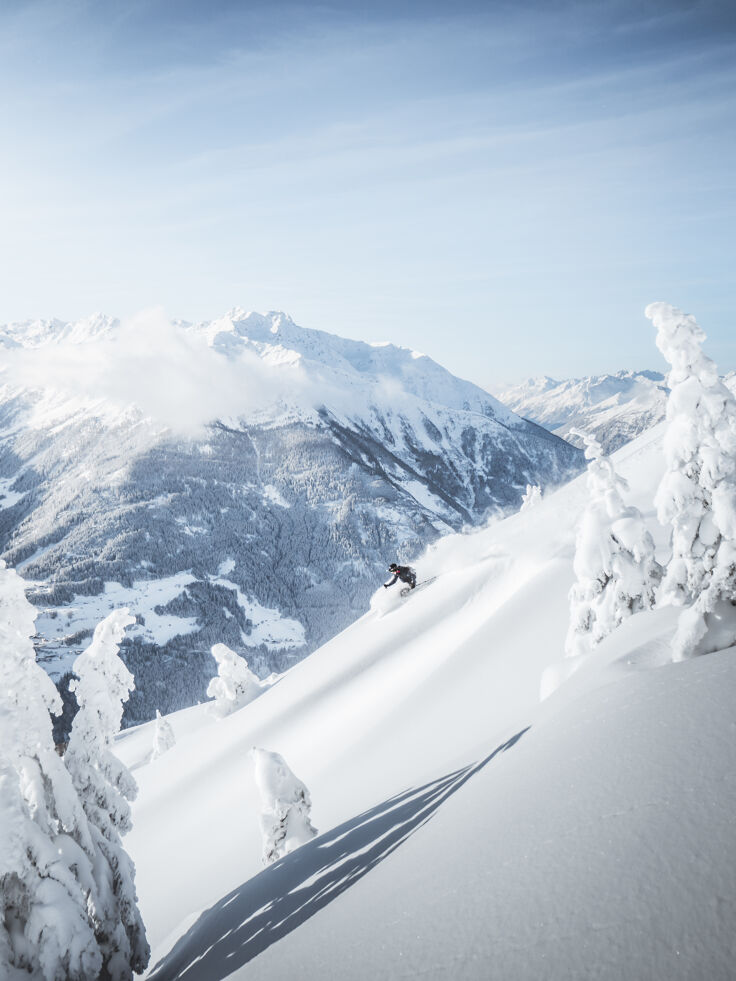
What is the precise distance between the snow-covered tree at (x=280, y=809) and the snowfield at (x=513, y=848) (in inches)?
27.8

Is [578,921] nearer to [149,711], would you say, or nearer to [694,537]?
[694,537]

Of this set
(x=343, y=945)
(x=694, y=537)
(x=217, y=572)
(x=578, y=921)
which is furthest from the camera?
(x=217, y=572)

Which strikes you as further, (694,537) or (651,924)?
(694,537)

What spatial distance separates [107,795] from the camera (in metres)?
12.0

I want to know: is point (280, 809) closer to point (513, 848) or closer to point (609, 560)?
point (609, 560)

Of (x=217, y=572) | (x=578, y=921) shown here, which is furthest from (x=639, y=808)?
(x=217, y=572)

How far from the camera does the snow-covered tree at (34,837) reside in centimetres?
734

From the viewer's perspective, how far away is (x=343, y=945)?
4902mm

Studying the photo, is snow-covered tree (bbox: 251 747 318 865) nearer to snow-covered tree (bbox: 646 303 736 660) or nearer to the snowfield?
the snowfield

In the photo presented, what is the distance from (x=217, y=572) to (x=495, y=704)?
6739 inches

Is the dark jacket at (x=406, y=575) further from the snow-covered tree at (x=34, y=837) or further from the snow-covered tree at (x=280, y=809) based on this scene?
the snow-covered tree at (x=34, y=837)

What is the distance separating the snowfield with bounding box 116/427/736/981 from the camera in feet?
11.1

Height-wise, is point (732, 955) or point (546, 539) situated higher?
point (732, 955)

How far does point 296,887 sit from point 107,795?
5.30 metres
